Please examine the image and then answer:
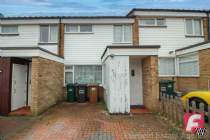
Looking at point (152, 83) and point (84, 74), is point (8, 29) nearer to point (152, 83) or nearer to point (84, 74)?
point (84, 74)

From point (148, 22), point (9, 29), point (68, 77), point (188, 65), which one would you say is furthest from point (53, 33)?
point (188, 65)

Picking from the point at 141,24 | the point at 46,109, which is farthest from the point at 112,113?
the point at 141,24

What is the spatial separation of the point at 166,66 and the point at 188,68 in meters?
1.51

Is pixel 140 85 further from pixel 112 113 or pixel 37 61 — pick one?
pixel 37 61

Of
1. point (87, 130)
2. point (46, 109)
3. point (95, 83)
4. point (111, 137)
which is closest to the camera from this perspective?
point (111, 137)

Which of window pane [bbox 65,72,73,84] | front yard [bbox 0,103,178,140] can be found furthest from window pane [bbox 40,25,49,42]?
front yard [bbox 0,103,178,140]

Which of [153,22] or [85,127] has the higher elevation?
[153,22]

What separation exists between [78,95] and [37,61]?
160 inches

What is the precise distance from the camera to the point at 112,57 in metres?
7.46

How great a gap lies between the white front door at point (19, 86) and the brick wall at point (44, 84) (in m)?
1.16

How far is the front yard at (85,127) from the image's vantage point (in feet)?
16.0

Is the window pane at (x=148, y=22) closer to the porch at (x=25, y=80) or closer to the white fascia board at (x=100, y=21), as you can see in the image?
the white fascia board at (x=100, y=21)

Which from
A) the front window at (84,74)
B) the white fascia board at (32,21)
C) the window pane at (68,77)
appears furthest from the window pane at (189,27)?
the white fascia board at (32,21)

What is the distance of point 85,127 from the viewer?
18.8ft
